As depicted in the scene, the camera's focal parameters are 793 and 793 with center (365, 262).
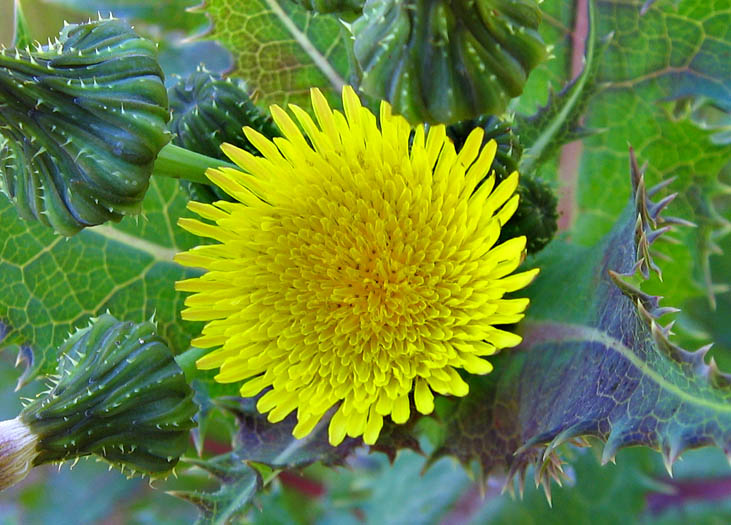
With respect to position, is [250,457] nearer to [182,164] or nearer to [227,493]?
[227,493]

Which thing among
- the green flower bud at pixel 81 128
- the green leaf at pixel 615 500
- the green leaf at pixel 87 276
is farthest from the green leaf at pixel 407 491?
the green flower bud at pixel 81 128

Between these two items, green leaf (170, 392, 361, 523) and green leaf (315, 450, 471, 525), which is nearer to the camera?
green leaf (170, 392, 361, 523)

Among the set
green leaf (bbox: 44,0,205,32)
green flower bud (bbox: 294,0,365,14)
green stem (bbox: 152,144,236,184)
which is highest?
green leaf (bbox: 44,0,205,32)

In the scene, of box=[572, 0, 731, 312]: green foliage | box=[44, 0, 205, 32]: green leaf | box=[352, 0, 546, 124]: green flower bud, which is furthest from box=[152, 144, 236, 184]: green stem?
box=[44, 0, 205, 32]: green leaf

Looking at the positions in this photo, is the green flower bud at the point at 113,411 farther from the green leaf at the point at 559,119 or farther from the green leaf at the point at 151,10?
the green leaf at the point at 151,10

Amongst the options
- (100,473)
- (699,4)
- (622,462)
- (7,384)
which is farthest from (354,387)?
(7,384)

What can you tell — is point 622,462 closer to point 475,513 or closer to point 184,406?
point 475,513

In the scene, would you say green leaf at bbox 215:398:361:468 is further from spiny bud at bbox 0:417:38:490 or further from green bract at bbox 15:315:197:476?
spiny bud at bbox 0:417:38:490

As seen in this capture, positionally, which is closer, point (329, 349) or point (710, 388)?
point (710, 388)
